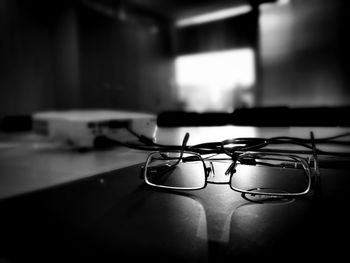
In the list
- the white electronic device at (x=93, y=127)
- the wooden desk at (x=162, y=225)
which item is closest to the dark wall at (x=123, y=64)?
the white electronic device at (x=93, y=127)

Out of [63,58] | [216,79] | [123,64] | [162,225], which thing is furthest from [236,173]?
[216,79]

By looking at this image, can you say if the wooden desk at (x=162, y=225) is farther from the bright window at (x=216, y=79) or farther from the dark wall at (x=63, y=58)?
the bright window at (x=216, y=79)

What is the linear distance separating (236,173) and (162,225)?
21cm

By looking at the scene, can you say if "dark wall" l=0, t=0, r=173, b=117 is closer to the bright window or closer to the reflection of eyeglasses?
the bright window

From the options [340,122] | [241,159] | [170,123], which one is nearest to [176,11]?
[170,123]

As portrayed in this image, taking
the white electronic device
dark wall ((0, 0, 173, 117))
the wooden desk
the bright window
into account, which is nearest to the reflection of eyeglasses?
the wooden desk

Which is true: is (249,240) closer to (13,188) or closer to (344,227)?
(344,227)

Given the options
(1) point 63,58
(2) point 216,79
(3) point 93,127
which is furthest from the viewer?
(2) point 216,79

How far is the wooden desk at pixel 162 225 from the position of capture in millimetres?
169

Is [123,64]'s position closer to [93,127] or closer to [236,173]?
[93,127]

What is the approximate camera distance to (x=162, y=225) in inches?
8.4

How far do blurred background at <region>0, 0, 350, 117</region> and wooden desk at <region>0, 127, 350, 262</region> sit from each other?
1.80 metres

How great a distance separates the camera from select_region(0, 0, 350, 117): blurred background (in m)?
1.93

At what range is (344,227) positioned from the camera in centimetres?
20
